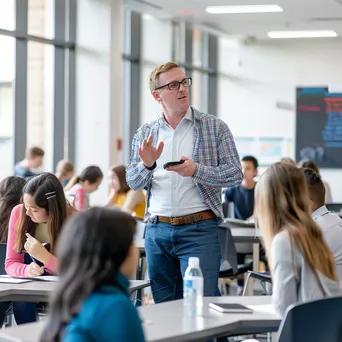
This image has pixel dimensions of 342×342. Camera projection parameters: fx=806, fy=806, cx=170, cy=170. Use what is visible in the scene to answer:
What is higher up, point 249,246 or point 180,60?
point 180,60

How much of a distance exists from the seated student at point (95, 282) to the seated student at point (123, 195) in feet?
19.2

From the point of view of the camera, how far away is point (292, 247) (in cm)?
300

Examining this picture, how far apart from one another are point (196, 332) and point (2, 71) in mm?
6863

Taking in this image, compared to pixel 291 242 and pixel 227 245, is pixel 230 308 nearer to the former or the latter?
pixel 291 242

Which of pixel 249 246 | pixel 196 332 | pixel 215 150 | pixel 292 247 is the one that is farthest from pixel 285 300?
pixel 249 246

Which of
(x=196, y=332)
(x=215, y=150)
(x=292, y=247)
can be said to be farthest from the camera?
(x=215, y=150)

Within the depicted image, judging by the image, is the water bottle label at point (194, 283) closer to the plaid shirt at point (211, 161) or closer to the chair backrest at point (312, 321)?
the chair backrest at point (312, 321)

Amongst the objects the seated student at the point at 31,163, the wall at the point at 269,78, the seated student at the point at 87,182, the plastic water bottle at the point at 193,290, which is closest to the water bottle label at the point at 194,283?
the plastic water bottle at the point at 193,290

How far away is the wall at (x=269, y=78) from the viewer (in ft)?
46.6

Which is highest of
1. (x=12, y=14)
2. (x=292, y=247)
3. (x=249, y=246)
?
(x=12, y=14)

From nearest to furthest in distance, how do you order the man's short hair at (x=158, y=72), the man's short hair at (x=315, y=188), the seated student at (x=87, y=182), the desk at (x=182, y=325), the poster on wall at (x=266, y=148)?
1. the desk at (x=182, y=325)
2. the man's short hair at (x=158, y=72)
3. the man's short hair at (x=315, y=188)
4. the seated student at (x=87, y=182)
5. the poster on wall at (x=266, y=148)

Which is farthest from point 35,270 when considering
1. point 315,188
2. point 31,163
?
point 31,163

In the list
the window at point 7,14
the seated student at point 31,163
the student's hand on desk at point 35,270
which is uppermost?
the window at point 7,14

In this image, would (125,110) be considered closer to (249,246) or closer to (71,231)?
(249,246)
